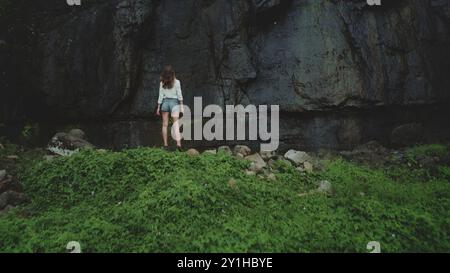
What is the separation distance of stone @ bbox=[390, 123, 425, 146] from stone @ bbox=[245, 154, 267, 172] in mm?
3771

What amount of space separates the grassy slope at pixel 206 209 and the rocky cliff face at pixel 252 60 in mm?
2315

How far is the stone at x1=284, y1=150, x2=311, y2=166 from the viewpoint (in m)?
8.13

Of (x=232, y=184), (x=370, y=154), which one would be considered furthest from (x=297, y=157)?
(x=232, y=184)

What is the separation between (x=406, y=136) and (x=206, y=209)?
6372 millimetres

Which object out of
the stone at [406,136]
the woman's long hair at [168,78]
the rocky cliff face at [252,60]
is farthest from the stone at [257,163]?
the stone at [406,136]

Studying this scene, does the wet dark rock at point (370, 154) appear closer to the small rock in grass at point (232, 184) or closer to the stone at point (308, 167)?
the stone at point (308, 167)

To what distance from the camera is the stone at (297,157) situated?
8133mm

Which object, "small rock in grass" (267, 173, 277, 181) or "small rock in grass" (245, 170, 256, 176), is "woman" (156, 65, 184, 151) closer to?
"small rock in grass" (245, 170, 256, 176)

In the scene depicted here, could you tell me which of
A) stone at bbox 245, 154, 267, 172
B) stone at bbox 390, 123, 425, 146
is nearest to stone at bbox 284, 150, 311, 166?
stone at bbox 245, 154, 267, 172

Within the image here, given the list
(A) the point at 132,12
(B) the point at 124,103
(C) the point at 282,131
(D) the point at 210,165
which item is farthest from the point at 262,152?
(A) the point at 132,12

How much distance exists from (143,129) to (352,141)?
5338 millimetres

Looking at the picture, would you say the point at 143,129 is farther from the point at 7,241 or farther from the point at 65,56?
the point at 7,241

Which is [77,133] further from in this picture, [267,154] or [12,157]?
[267,154]

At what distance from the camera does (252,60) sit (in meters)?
9.50
